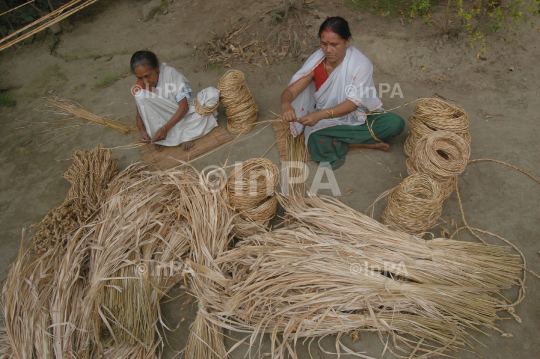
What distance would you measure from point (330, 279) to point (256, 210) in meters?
0.62

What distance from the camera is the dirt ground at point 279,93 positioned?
7.25 ft

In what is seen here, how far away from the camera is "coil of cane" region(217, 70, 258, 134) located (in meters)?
2.95

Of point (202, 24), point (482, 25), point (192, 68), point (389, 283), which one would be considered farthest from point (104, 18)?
point (389, 283)

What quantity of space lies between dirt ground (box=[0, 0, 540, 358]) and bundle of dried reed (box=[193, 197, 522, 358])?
12 centimetres

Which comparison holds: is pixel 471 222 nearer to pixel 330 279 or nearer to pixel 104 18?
pixel 330 279

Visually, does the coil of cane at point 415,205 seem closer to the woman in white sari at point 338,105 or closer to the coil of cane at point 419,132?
the coil of cane at point 419,132

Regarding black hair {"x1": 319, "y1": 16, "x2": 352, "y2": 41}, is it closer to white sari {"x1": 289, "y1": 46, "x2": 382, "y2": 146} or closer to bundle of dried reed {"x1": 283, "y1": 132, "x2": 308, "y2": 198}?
white sari {"x1": 289, "y1": 46, "x2": 382, "y2": 146}

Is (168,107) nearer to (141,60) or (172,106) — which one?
(172,106)

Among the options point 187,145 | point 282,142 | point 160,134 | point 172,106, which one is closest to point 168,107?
point 172,106

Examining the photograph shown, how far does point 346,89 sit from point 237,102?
932 millimetres

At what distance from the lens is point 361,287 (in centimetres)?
176

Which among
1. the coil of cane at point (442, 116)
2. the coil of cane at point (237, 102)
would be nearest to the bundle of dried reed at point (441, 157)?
the coil of cane at point (442, 116)

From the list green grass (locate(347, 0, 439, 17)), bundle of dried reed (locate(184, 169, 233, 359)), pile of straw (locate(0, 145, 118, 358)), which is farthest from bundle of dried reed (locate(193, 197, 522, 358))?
green grass (locate(347, 0, 439, 17))

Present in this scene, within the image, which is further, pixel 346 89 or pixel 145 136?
pixel 145 136
